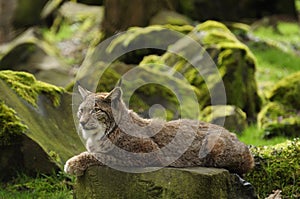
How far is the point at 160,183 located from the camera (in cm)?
608

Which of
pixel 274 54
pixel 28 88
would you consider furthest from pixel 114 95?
pixel 274 54

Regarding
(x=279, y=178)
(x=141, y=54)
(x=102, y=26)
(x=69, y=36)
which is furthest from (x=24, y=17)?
(x=279, y=178)

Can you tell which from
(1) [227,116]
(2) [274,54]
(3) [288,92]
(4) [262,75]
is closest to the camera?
(1) [227,116]

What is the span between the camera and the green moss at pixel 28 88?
8602mm

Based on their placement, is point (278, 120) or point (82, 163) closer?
point (82, 163)

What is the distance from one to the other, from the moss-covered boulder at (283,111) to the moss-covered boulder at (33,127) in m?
3.65

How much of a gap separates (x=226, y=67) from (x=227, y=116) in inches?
60.1

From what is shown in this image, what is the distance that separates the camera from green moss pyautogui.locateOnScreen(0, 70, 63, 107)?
860 cm

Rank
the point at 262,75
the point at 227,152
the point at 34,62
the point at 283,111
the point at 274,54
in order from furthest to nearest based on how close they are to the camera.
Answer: the point at 274,54 → the point at 262,75 → the point at 34,62 → the point at 283,111 → the point at 227,152

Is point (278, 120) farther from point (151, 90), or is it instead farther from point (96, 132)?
point (96, 132)

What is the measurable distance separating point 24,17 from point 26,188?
1584 centimetres

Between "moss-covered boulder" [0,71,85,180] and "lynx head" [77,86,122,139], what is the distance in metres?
2.02

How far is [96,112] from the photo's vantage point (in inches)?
234

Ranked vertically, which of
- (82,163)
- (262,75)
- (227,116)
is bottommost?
(262,75)
